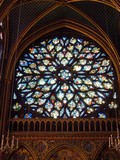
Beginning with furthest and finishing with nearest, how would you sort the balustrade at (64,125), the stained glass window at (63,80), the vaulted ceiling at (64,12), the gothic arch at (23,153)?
the vaulted ceiling at (64,12)
the stained glass window at (63,80)
the balustrade at (64,125)
the gothic arch at (23,153)

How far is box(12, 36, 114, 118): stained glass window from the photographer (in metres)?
19.1

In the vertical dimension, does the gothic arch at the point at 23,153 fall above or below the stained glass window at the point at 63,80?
below

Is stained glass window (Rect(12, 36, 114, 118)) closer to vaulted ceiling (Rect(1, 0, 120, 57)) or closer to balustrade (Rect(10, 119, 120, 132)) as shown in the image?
balustrade (Rect(10, 119, 120, 132))

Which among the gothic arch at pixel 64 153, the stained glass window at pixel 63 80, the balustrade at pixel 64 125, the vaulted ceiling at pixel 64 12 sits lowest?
the gothic arch at pixel 64 153

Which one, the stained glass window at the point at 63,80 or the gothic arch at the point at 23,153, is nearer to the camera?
the gothic arch at the point at 23,153

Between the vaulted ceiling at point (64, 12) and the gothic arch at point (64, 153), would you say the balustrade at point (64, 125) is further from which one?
the vaulted ceiling at point (64, 12)

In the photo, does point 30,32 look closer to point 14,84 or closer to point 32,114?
point 14,84

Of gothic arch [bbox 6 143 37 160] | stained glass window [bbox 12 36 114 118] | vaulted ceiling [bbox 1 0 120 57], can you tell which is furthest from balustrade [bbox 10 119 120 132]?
vaulted ceiling [bbox 1 0 120 57]

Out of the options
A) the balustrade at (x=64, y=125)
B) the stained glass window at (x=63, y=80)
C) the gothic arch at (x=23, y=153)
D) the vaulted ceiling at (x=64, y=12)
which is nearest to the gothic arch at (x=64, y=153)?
the gothic arch at (x=23, y=153)

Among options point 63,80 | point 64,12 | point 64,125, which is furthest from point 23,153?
point 64,12

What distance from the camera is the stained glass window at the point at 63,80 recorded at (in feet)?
62.7

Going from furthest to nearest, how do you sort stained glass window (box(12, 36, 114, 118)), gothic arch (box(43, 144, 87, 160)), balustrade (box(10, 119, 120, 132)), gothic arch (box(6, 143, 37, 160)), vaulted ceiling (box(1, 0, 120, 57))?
vaulted ceiling (box(1, 0, 120, 57))
stained glass window (box(12, 36, 114, 118))
balustrade (box(10, 119, 120, 132))
gothic arch (box(6, 143, 37, 160))
gothic arch (box(43, 144, 87, 160))

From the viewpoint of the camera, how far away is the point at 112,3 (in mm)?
17672

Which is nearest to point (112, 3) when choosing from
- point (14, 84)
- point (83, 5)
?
point (83, 5)
